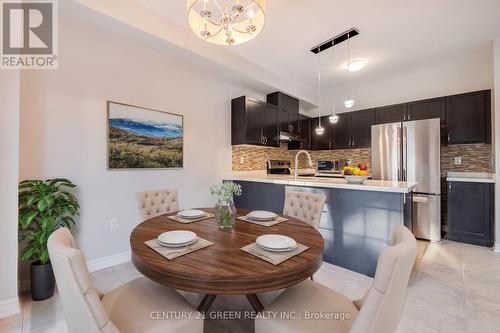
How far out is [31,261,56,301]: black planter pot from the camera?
6.08ft

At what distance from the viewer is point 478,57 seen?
348 cm

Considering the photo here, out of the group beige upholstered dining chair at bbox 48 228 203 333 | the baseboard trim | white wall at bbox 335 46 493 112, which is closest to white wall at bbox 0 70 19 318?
the baseboard trim

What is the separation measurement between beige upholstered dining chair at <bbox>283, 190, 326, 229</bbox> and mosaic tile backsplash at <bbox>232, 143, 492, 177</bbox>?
6.25 ft

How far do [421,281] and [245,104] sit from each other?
10.4 feet

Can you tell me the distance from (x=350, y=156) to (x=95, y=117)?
4586 millimetres

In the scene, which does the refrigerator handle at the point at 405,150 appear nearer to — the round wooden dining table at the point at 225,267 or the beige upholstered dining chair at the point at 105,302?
the round wooden dining table at the point at 225,267

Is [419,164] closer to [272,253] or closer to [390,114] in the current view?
[390,114]

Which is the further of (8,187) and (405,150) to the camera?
(405,150)

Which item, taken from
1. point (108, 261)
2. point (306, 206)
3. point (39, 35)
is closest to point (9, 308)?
point (108, 261)

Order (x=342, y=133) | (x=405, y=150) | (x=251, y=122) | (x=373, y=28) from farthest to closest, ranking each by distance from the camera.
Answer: (x=342, y=133)
(x=251, y=122)
(x=405, y=150)
(x=373, y=28)

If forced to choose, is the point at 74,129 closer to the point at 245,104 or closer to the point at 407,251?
the point at 245,104

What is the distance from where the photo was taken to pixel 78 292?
806mm

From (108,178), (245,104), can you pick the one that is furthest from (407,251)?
(245,104)

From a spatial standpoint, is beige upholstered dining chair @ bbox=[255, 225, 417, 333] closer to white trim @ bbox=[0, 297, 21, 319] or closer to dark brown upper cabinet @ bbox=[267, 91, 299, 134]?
white trim @ bbox=[0, 297, 21, 319]
